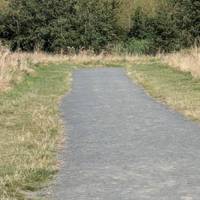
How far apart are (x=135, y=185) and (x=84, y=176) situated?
74 centimetres

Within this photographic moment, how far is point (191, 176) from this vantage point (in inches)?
269

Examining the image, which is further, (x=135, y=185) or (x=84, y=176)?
(x=84, y=176)

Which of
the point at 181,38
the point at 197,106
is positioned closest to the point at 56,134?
the point at 197,106

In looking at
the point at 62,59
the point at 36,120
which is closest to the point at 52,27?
the point at 62,59

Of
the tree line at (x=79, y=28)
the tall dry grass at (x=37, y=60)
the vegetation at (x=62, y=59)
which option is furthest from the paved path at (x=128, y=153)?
the tree line at (x=79, y=28)

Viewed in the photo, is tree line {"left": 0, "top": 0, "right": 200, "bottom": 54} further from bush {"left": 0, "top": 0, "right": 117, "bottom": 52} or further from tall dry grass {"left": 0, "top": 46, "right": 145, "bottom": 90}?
tall dry grass {"left": 0, "top": 46, "right": 145, "bottom": 90}

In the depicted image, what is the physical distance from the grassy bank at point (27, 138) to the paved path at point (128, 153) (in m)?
0.25

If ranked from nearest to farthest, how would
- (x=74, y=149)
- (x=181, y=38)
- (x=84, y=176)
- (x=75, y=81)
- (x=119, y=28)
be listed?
1. (x=84, y=176)
2. (x=74, y=149)
3. (x=75, y=81)
4. (x=181, y=38)
5. (x=119, y=28)

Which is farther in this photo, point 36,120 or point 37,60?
point 37,60

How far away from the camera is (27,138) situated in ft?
29.7

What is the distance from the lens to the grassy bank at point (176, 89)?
42.2ft

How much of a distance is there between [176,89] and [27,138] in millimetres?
8706

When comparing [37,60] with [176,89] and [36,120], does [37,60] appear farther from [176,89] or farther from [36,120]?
[36,120]

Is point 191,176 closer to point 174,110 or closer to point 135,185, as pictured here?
point 135,185
